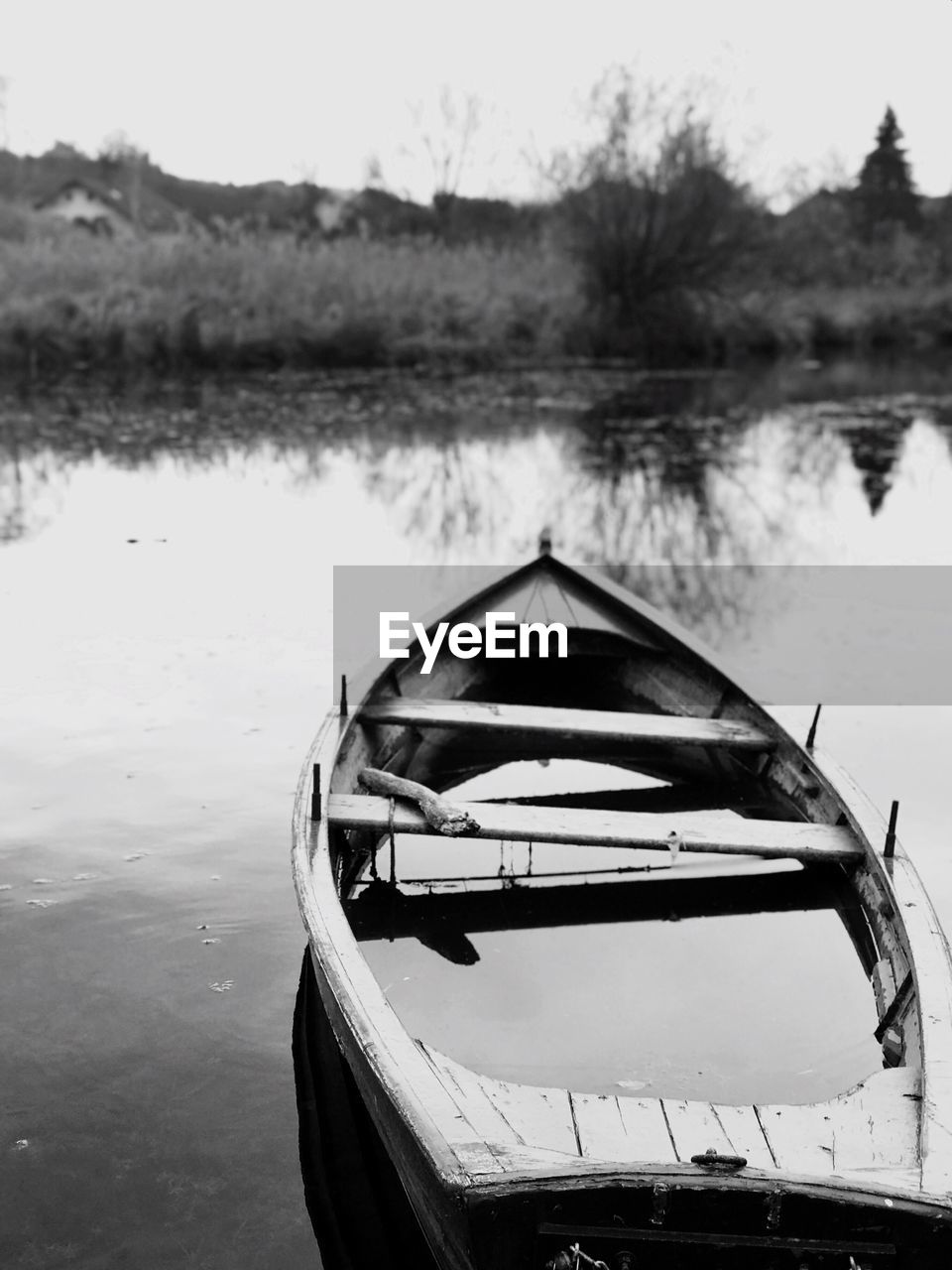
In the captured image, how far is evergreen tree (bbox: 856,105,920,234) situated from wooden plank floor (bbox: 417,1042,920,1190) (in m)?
44.6

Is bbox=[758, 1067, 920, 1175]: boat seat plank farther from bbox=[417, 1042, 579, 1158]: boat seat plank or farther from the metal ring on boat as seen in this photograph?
bbox=[417, 1042, 579, 1158]: boat seat plank

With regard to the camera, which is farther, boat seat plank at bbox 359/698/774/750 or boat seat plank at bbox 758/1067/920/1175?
boat seat plank at bbox 359/698/774/750

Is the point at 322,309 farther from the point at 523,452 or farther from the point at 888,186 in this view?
the point at 888,186

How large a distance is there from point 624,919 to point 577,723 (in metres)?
1.01

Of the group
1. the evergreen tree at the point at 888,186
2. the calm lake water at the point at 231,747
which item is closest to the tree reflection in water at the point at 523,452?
the calm lake water at the point at 231,747

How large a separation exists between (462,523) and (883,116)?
4226cm

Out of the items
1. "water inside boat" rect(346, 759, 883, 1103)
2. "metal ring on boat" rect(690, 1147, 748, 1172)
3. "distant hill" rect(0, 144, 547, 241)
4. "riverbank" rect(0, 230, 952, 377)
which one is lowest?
"water inside boat" rect(346, 759, 883, 1103)

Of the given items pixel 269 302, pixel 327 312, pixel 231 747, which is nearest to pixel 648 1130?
pixel 231 747

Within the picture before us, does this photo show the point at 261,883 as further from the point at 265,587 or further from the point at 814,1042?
the point at 265,587

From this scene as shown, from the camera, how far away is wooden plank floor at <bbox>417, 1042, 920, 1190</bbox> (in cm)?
226

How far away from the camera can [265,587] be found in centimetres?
853

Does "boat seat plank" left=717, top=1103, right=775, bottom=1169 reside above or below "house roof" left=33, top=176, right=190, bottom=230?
below

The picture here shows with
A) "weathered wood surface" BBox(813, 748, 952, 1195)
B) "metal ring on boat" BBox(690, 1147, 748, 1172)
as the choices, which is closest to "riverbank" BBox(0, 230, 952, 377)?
"weathered wood surface" BBox(813, 748, 952, 1195)

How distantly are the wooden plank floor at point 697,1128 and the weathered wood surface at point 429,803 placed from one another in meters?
1.32
